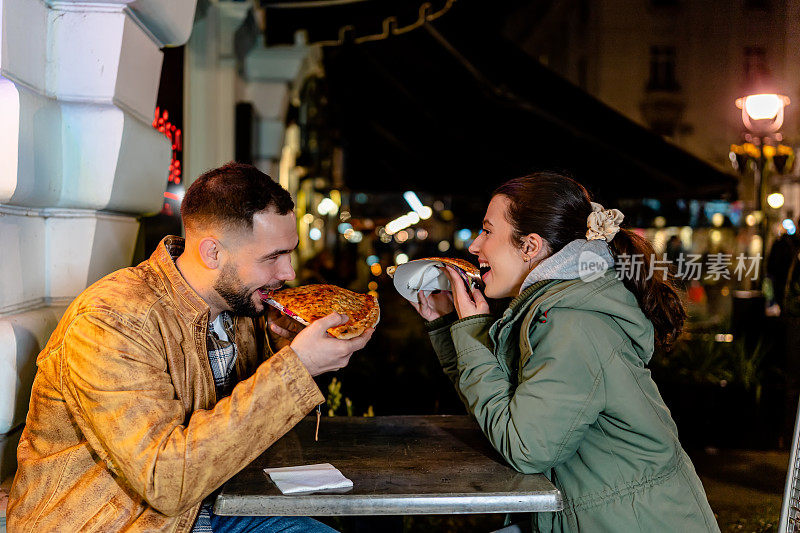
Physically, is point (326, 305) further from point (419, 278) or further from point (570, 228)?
point (570, 228)

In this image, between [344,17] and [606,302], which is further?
[344,17]

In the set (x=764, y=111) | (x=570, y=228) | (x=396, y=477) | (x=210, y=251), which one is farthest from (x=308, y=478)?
(x=764, y=111)

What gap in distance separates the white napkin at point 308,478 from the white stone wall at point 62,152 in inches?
43.1

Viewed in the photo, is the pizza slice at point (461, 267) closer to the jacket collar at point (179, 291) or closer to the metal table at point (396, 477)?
the metal table at point (396, 477)

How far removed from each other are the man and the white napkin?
0.14 metres

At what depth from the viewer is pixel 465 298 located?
273cm

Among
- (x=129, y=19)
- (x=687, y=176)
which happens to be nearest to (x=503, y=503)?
(x=129, y=19)

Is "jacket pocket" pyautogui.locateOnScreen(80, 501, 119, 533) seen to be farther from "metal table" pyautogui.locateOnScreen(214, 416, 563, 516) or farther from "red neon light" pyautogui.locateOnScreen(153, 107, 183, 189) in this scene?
"red neon light" pyautogui.locateOnScreen(153, 107, 183, 189)

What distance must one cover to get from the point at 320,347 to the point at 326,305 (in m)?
0.45

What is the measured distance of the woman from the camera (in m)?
A: 2.26

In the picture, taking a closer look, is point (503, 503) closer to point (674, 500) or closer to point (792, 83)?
point (674, 500)

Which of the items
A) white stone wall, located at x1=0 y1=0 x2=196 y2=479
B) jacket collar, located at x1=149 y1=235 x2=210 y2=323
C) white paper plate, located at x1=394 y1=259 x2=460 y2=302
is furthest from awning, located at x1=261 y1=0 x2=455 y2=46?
jacket collar, located at x1=149 y1=235 x2=210 y2=323

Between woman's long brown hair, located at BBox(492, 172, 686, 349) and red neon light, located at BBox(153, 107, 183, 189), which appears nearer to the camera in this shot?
woman's long brown hair, located at BBox(492, 172, 686, 349)

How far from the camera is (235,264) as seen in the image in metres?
2.56
